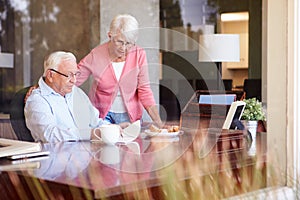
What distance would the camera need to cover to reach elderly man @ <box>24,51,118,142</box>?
8.29 ft

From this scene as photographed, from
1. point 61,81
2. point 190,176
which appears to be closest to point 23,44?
point 61,81

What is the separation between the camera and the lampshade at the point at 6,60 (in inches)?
291

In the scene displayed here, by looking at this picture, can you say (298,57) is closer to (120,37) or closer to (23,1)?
(120,37)

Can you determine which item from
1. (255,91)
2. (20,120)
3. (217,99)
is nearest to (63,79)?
(20,120)

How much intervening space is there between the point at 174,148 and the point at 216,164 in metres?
0.41

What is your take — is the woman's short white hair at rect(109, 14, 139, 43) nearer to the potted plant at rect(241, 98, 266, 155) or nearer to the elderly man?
the elderly man

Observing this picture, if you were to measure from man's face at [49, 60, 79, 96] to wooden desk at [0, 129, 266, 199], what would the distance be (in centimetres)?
75

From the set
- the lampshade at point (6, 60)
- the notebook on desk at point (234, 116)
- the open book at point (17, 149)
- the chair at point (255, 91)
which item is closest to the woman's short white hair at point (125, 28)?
the chair at point (255, 91)

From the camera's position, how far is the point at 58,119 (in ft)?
8.98

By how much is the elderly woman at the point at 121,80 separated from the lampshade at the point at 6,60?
13.0 feet

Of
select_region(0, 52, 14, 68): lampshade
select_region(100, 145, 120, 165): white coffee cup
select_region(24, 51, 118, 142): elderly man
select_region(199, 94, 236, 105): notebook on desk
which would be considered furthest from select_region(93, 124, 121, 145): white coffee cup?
select_region(0, 52, 14, 68): lampshade

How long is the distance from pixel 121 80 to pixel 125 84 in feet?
0.17

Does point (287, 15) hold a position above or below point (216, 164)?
above

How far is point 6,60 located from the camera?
7453 millimetres
